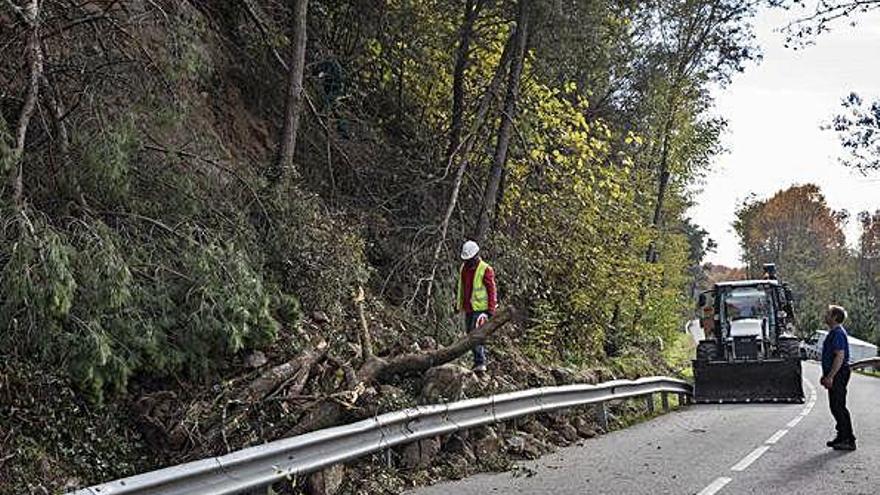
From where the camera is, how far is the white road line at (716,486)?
8.08 m

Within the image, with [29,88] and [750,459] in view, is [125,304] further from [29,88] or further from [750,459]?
[750,459]

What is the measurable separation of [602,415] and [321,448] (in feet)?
23.5

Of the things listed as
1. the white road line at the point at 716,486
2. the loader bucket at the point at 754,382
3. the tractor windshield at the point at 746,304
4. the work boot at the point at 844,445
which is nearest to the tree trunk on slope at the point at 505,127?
the loader bucket at the point at 754,382

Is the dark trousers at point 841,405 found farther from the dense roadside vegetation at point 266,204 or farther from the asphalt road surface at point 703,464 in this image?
the dense roadside vegetation at point 266,204

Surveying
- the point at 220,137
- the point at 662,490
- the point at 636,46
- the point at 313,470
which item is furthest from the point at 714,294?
the point at 313,470

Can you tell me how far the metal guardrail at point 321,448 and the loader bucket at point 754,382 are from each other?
948 centimetres

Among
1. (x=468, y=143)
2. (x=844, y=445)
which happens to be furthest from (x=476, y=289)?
(x=468, y=143)

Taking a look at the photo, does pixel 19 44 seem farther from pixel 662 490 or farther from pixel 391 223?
pixel 391 223

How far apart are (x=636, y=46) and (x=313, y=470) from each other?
2369cm

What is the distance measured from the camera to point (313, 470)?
282 inches

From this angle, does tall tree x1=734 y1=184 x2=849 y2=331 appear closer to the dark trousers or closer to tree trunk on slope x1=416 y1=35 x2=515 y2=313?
tree trunk on slope x1=416 y1=35 x2=515 y2=313

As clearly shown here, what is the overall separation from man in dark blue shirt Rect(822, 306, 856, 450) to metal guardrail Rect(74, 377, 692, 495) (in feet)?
10.9

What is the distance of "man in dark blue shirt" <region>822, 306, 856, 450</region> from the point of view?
11.1m

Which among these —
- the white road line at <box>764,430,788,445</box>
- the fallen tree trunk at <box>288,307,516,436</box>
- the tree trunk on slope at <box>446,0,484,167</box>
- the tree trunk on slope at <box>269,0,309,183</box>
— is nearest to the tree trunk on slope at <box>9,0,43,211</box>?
the fallen tree trunk at <box>288,307,516,436</box>
